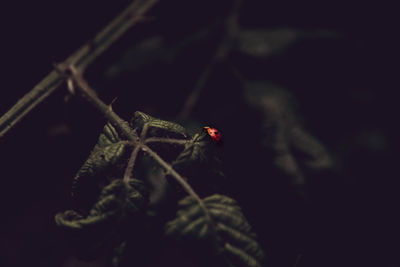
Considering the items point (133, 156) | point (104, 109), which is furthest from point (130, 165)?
point (104, 109)

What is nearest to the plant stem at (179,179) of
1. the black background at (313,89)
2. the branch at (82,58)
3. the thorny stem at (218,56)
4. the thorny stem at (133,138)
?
the thorny stem at (133,138)

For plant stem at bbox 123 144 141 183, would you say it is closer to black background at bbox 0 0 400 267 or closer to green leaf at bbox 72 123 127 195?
green leaf at bbox 72 123 127 195

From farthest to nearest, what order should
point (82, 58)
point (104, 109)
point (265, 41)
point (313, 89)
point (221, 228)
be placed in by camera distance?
1. point (265, 41)
2. point (313, 89)
3. point (82, 58)
4. point (104, 109)
5. point (221, 228)

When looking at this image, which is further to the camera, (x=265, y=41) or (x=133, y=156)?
(x=265, y=41)

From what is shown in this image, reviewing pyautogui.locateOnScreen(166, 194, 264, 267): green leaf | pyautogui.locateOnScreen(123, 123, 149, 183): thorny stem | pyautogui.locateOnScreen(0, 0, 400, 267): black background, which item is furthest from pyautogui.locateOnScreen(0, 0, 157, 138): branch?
pyautogui.locateOnScreen(166, 194, 264, 267): green leaf

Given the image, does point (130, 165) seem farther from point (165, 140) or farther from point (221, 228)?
point (221, 228)

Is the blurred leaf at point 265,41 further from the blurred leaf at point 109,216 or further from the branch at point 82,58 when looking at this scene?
the blurred leaf at point 109,216
